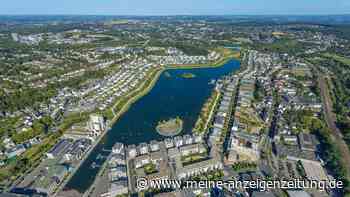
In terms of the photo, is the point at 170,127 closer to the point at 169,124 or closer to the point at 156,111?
the point at 169,124

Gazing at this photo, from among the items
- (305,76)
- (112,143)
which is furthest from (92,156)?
(305,76)

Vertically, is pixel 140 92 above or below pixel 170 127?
above

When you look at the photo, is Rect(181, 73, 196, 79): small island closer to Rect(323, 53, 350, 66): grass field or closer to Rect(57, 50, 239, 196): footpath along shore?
Rect(57, 50, 239, 196): footpath along shore

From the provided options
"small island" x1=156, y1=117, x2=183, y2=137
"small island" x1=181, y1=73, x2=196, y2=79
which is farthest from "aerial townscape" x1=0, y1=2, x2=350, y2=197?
"small island" x1=181, y1=73, x2=196, y2=79

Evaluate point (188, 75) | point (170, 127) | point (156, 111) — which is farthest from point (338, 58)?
point (170, 127)

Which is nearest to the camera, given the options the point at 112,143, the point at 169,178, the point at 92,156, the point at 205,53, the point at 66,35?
the point at 169,178

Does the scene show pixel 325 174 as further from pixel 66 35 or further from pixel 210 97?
pixel 66 35
